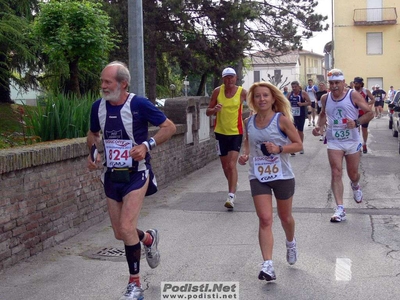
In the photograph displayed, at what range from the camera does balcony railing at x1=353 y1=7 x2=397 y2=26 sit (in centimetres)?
5709

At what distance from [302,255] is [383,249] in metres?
0.94

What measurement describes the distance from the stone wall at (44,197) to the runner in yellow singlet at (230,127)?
1.89 metres

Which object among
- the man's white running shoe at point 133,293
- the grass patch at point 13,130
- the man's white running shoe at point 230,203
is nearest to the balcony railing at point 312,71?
the grass patch at point 13,130

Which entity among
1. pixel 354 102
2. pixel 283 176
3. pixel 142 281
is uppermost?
pixel 354 102

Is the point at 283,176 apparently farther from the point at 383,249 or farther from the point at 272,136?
the point at 383,249

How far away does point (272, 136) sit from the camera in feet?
22.0

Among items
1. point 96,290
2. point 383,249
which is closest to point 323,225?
point 383,249

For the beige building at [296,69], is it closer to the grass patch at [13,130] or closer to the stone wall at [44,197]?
the grass patch at [13,130]

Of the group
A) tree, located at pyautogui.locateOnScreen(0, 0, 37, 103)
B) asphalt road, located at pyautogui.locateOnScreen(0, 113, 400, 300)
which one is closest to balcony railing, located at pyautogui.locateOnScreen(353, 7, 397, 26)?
tree, located at pyautogui.locateOnScreen(0, 0, 37, 103)

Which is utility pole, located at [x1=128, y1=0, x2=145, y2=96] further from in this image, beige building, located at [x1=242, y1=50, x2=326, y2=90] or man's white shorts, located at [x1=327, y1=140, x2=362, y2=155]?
beige building, located at [x1=242, y1=50, x2=326, y2=90]

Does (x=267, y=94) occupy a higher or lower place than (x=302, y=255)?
higher

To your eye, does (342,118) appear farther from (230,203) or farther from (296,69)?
(296,69)

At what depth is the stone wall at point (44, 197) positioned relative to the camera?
23.9 ft

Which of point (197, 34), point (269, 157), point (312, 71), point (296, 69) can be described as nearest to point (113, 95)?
point (269, 157)
